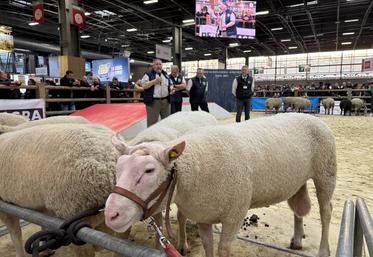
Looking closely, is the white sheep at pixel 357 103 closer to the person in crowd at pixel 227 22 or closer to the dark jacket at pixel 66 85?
the person in crowd at pixel 227 22

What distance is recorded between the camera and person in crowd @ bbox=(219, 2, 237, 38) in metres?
11.7

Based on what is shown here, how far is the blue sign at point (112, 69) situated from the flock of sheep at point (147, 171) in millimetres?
16835

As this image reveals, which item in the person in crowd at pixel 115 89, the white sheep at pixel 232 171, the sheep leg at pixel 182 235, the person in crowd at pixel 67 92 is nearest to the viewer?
the white sheep at pixel 232 171

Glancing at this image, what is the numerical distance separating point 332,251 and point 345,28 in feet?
78.0

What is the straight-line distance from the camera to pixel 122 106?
8328 mm

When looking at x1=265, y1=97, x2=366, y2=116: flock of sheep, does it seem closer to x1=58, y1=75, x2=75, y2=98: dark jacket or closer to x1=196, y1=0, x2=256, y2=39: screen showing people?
x1=196, y1=0, x2=256, y2=39: screen showing people

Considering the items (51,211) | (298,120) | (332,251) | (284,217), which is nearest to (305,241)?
(332,251)

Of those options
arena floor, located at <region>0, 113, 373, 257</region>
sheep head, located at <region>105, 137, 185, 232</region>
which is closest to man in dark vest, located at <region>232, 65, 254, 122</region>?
arena floor, located at <region>0, 113, 373, 257</region>

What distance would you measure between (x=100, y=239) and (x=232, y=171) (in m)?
0.87

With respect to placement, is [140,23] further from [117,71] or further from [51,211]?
[51,211]

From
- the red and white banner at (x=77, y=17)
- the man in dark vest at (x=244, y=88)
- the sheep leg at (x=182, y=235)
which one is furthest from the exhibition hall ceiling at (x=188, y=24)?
the sheep leg at (x=182, y=235)

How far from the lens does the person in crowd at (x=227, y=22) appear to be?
11.7 meters

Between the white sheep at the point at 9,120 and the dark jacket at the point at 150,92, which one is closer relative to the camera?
the white sheep at the point at 9,120

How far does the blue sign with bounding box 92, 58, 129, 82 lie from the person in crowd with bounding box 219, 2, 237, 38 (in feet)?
25.8
